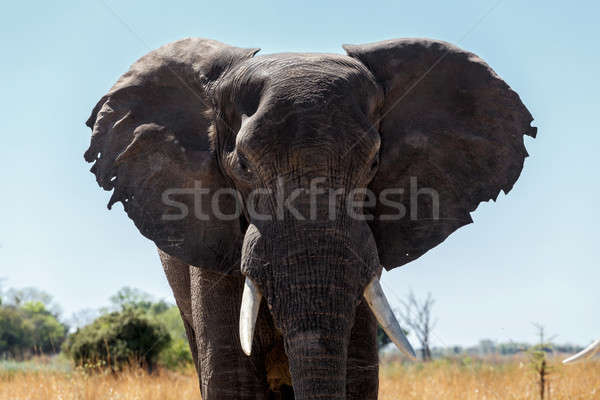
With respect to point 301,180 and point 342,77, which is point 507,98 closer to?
point 342,77

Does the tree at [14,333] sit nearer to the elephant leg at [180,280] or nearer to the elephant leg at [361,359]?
the elephant leg at [180,280]

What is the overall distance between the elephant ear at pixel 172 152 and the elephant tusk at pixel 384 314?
1043mm

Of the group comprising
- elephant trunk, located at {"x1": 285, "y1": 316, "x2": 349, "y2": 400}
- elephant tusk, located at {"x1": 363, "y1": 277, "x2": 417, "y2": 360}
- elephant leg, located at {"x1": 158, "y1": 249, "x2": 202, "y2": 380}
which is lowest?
elephant trunk, located at {"x1": 285, "y1": 316, "x2": 349, "y2": 400}

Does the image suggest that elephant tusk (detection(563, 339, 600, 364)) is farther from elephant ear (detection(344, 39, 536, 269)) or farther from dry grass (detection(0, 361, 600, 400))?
dry grass (detection(0, 361, 600, 400))

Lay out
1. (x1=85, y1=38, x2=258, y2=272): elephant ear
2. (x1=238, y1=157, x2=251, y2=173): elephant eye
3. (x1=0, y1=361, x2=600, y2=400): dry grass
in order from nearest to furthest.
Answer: (x1=238, y1=157, x2=251, y2=173): elephant eye
(x1=85, y1=38, x2=258, y2=272): elephant ear
(x1=0, y1=361, x2=600, y2=400): dry grass

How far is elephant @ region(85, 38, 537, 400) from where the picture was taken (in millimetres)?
4488

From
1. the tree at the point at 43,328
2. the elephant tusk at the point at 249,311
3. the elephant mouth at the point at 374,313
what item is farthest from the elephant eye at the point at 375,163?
the tree at the point at 43,328

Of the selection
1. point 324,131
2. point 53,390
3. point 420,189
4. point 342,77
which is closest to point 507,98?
point 420,189

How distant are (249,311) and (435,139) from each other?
195 cm

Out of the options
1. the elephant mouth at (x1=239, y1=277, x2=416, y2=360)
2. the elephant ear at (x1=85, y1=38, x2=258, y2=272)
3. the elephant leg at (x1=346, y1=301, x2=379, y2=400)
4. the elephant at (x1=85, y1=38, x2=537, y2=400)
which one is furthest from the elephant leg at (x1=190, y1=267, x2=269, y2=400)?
the elephant mouth at (x1=239, y1=277, x2=416, y2=360)

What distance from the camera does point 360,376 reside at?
534 centimetres

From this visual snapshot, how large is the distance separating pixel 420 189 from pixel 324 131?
52.5 inches

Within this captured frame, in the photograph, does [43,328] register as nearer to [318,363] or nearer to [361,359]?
[361,359]

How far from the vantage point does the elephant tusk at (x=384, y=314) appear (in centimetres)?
449
